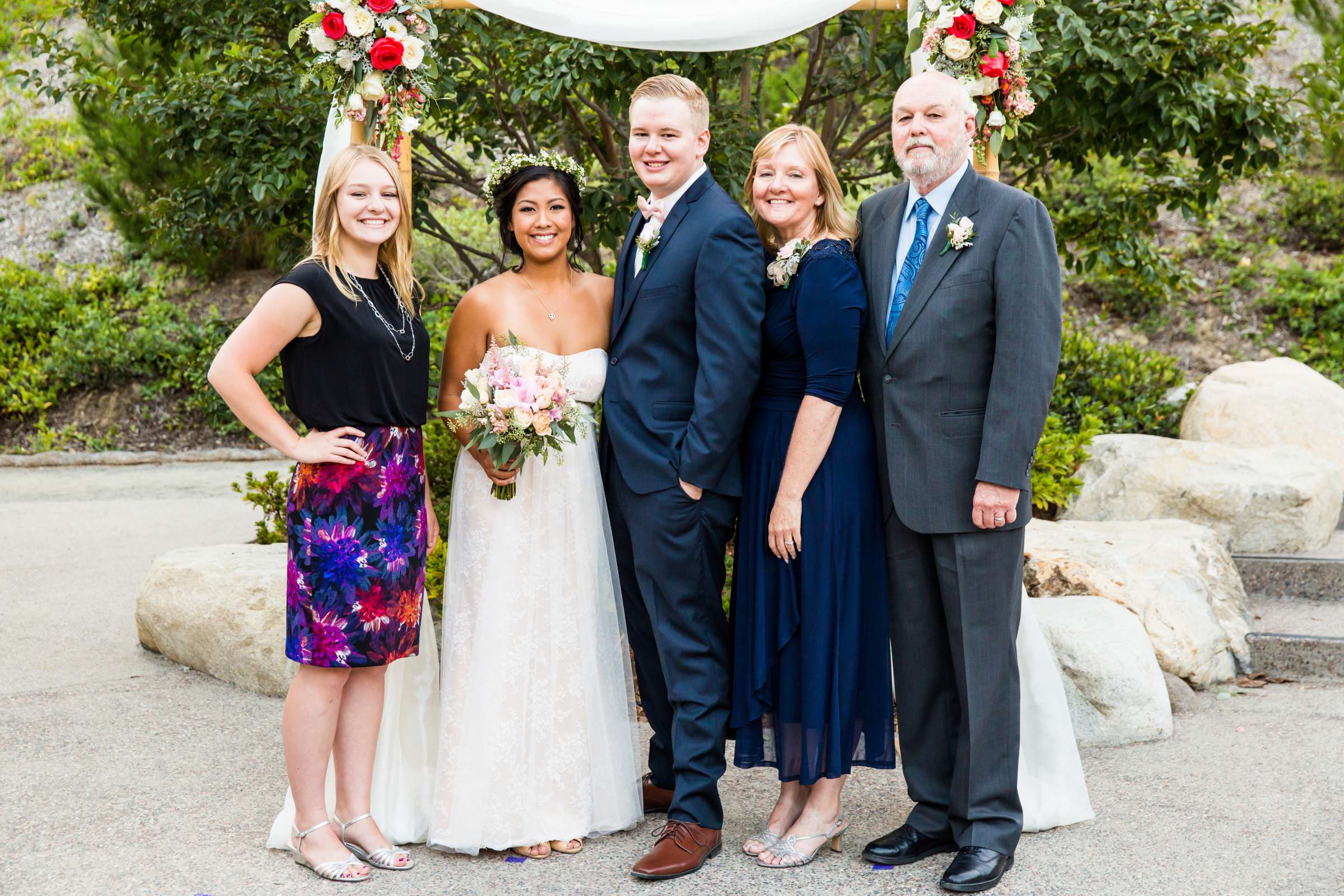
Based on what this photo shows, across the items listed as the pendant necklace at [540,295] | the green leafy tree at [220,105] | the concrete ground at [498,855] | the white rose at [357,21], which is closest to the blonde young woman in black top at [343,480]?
the concrete ground at [498,855]

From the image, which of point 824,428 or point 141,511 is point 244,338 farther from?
point 141,511

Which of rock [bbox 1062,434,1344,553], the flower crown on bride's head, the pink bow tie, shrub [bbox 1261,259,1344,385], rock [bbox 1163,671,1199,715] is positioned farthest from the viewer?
shrub [bbox 1261,259,1344,385]

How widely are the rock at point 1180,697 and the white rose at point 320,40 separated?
157 inches

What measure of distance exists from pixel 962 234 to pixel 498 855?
7.57 ft

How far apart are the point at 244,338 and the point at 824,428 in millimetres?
1644

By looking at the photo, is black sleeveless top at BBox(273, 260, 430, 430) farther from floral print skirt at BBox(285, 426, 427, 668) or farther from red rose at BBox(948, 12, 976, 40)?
red rose at BBox(948, 12, 976, 40)

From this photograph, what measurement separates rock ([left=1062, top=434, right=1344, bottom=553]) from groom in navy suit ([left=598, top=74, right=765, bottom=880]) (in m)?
3.78

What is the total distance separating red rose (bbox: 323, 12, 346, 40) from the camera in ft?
12.4

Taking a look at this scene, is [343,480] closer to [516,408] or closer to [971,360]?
[516,408]

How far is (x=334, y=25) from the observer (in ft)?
12.4

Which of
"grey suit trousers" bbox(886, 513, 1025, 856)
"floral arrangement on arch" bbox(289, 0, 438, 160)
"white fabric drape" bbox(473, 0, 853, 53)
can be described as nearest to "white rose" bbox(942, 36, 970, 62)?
"white fabric drape" bbox(473, 0, 853, 53)

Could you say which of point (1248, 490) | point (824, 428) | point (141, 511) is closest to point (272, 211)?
point (824, 428)

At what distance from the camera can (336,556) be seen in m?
3.28

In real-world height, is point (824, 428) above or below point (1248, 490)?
above
